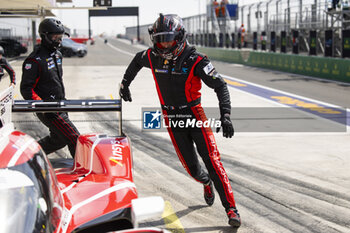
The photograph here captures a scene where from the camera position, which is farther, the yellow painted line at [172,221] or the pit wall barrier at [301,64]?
the pit wall barrier at [301,64]

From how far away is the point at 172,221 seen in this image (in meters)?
4.75

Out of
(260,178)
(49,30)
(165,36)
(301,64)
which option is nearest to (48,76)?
(49,30)

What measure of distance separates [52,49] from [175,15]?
1.71 m

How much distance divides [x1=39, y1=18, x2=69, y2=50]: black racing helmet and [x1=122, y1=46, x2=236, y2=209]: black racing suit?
1278 millimetres

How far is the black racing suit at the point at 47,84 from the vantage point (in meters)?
5.55

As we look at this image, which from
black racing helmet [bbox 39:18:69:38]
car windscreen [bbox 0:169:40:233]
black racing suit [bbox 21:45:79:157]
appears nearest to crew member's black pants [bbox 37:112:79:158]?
black racing suit [bbox 21:45:79:157]

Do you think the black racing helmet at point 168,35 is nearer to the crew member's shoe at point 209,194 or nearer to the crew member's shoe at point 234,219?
the crew member's shoe at point 209,194

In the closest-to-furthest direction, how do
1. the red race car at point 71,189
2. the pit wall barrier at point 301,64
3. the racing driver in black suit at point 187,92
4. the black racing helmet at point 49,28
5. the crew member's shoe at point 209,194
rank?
the red race car at point 71,189 < the racing driver in black suit at point 187,92 < the crew member's shoe at point 209,194 < the black racing helmet at point 49,28 < the pit wall barrier at point 301,64

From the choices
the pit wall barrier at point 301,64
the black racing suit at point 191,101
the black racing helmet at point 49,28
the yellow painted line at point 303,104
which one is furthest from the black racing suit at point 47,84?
the pit wall barrier at point 301,64

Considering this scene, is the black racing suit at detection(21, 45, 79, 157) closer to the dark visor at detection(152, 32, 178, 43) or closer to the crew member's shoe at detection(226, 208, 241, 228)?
the dark visor at detection(152, 32, 178, 43)

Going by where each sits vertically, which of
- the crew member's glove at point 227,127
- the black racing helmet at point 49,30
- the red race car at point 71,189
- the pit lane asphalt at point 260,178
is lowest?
the pit lane asphalt at point 260,178

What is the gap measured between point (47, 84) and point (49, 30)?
64cm

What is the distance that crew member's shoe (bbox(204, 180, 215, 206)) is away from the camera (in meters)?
5.07

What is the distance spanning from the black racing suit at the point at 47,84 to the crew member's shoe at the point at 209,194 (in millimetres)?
1685
